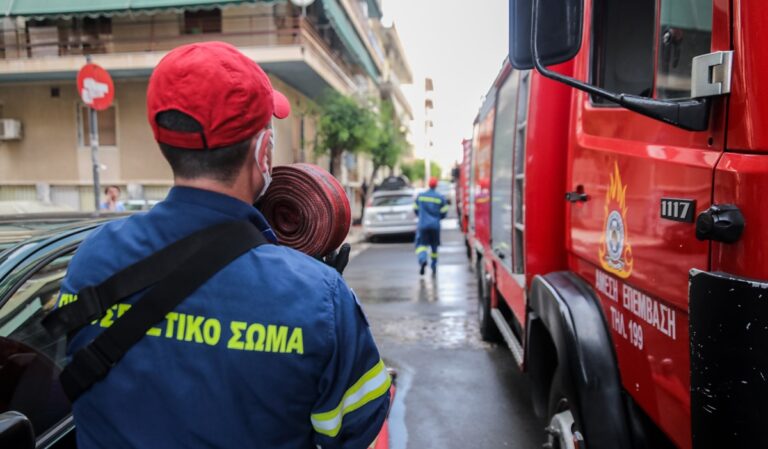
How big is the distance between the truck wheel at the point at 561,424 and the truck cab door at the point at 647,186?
1.03 ft

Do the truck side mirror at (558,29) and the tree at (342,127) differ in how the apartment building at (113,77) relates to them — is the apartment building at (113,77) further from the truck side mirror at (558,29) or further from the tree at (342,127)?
the truck side mirror at (558,29)

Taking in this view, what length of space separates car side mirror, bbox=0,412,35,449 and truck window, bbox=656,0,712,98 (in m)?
1.97

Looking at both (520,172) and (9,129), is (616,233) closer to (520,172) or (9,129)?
(520,172)

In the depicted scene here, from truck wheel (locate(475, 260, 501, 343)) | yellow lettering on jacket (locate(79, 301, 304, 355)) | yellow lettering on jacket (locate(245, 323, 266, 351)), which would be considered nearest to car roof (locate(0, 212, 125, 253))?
yellow lettering on jacket (locate(79, 301, 304, 355))

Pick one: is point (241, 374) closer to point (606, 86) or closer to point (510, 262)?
point (606, 86)

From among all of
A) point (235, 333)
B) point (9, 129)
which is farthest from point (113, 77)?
point (235, 333)

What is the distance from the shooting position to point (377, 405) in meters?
1.16

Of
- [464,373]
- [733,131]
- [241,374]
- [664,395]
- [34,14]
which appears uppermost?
[34,14]

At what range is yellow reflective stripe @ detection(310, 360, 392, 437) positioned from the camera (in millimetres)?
1091

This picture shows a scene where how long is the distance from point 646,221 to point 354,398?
4.03 feet

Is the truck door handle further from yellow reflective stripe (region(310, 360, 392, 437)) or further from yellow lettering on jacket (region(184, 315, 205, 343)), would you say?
yellow lettering on jacket (region(184, 315, 205, 343))

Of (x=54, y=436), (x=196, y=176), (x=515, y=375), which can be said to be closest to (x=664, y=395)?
(x=196, y=176)

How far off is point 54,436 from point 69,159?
17886 mm

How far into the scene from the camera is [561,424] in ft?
7.87
